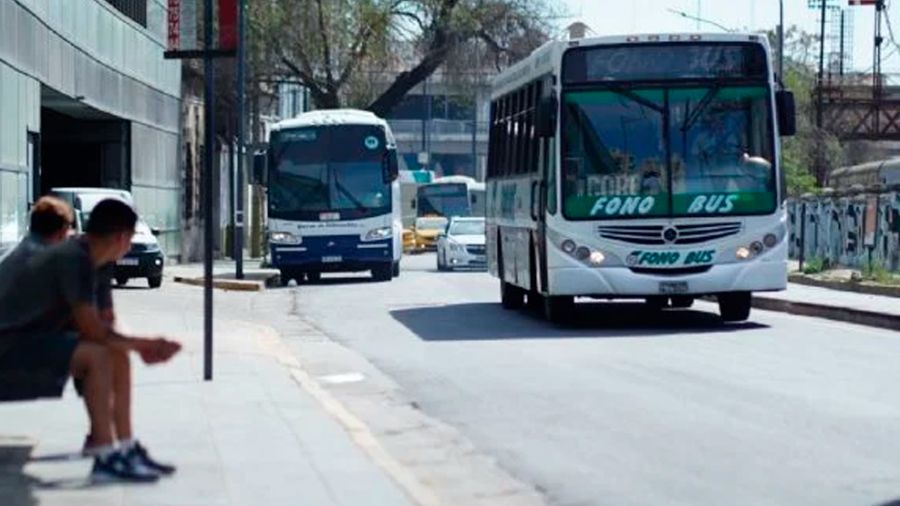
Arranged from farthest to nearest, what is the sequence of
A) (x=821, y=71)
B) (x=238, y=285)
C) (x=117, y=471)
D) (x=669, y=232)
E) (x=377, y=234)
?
1. (x=821, y=71)
2. (x=377, y=234)
3. (x=238, y=285)
4. (x=669, y=232)
5. (x=117, y=471)

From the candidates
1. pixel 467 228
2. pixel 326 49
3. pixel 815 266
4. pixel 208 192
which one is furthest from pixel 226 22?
pixel 326 49

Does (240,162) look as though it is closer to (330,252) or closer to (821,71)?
(330,252)

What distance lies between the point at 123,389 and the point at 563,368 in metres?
8.91

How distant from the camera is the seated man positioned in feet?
34.5

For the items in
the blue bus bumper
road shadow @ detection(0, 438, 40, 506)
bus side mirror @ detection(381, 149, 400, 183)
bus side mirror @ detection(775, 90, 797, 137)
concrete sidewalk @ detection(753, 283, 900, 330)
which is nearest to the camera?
road shadow @ detection(0, 438, 40, 506)

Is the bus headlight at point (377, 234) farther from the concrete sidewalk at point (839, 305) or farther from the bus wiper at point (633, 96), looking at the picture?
the bus wiper at point (633, 96)

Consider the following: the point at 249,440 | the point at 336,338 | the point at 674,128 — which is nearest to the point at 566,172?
the point at 674,128

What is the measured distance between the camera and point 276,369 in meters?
18.5

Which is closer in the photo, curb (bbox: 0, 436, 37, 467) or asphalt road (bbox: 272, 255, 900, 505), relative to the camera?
curb (bbox: 0, 436, 37, 467)

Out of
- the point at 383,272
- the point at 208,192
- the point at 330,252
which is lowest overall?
the point at 383,272

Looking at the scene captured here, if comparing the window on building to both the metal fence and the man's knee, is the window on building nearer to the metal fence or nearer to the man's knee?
the metal fence

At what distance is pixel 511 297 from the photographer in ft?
97.9

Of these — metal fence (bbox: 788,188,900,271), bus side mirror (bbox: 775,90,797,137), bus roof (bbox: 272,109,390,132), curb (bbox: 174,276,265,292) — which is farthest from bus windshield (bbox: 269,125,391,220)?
bus side mirror (bbox: 775,90,797,137)

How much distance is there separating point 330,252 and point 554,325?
17070mm
